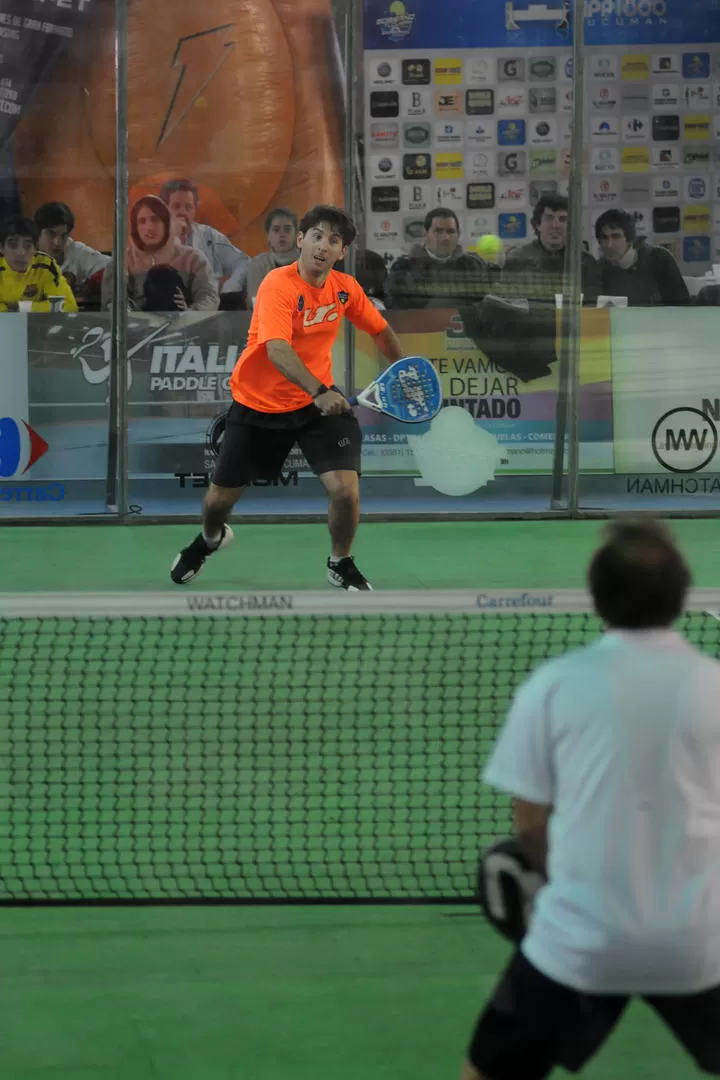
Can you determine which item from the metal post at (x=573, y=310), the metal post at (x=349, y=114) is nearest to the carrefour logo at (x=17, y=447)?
the metal post at (x=349, y=114)

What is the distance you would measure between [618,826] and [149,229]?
939cm

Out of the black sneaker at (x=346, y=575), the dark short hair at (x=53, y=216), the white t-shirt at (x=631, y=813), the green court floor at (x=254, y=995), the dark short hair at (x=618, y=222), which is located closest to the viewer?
the white t-shirt at (x=631, y=813)

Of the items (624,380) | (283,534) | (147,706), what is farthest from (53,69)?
(147,706)

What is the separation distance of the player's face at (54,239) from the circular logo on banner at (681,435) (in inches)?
176

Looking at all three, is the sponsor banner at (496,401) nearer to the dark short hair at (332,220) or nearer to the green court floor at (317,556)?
the green court floor at (317,556)

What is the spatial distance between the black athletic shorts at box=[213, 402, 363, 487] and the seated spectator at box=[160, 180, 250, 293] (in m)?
3.41

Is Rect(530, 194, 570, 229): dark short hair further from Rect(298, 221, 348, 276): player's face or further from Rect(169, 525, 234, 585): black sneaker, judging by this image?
Rect(169, 525, 234, 585): black sneaker

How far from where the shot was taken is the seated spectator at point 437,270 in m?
10.9

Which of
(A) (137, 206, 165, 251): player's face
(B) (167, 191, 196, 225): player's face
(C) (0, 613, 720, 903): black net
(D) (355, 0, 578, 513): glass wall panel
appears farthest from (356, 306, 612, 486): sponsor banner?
(C) (0, 613, 720, 903): black net

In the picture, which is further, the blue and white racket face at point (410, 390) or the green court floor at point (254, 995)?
the blue and white racket face at point (410, 390)

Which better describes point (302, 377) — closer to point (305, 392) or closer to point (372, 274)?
point (305, 392)

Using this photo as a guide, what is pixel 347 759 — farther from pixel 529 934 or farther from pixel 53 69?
pixel 53 69

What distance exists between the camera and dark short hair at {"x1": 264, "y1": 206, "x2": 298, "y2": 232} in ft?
35.3

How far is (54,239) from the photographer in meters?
10.7
